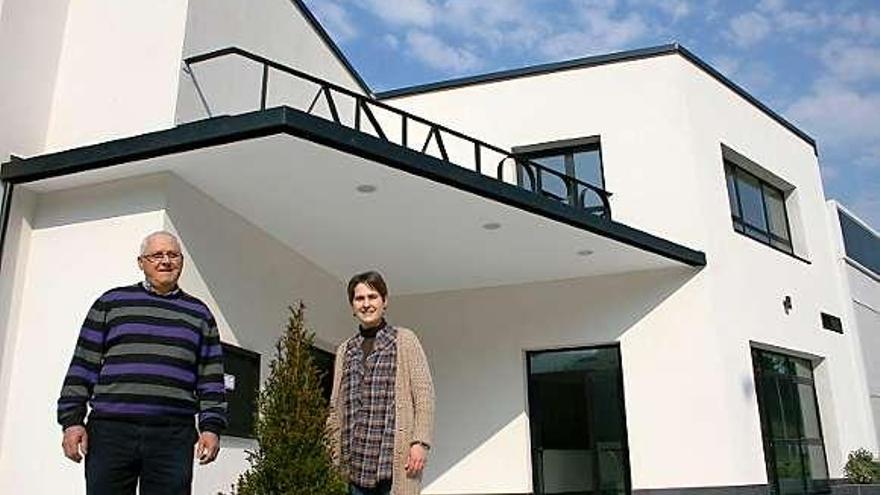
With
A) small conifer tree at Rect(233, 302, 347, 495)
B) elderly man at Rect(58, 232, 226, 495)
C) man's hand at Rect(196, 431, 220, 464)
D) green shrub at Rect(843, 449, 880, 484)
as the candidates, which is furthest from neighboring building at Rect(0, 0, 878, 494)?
man's hand at Rect(196, 431, 220, 464)

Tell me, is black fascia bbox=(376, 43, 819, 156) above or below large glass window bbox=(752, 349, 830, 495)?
above

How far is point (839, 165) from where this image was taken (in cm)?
1223

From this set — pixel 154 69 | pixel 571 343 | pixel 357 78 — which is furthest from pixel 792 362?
pixel 154 69

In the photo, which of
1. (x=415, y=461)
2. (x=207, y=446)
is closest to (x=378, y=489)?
(x=415, y=461)

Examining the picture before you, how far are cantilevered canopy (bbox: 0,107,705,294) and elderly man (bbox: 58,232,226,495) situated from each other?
77.7 inches

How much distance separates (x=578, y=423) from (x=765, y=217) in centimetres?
392

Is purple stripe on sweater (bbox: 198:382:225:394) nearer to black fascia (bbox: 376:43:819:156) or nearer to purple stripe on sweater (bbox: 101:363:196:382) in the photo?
purple stripe on sweater (bbox: 101:363:196:382)

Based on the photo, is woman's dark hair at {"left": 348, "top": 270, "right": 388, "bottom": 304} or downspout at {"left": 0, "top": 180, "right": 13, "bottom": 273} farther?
downspout at {"left": 0, "top": 180, "right": 13, "bottom": 273}

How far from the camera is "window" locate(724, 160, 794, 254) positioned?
916 centimetres

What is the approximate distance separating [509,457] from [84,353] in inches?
237

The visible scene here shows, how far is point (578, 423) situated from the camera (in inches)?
320

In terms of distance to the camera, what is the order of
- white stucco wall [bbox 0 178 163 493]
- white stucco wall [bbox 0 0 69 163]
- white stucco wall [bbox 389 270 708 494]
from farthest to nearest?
white stucco wall [bbox 389 270 708 494] < white stucco wall [bbox 0 0 69 163] < white stucco wall [bbox 0 178 163 493]

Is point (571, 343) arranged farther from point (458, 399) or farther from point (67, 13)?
point (67, 13)

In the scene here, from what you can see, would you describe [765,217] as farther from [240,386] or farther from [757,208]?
[240,386]
